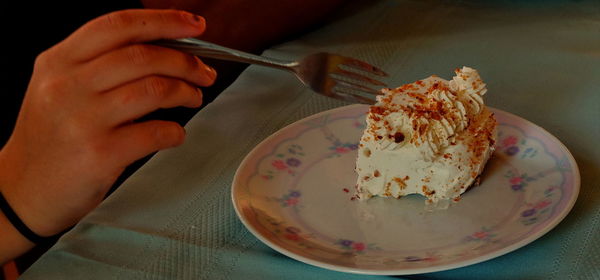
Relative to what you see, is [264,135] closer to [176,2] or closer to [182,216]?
[182,216]

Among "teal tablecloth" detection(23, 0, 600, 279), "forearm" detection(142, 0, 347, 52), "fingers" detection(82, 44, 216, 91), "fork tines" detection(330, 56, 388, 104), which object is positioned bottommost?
"teal tablecloth" detection(23, 0, 600, 279)

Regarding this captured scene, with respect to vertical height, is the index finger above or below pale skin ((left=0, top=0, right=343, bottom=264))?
above

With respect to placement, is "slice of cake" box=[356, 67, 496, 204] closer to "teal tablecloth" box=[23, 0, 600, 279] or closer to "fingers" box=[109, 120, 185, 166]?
"teal tablecloth" box=[23, 0, 600, 279]

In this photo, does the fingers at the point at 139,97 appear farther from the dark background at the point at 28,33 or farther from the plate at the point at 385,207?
the dark background at the point at 28,33

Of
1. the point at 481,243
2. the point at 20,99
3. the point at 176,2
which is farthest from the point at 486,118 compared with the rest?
the point at 20,99

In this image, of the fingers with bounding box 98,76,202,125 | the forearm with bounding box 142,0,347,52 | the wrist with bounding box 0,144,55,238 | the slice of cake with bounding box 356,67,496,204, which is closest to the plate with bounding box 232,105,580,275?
the slice of cake with bounding box 356,67,496,204

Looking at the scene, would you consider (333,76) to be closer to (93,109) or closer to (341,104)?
(341,104)

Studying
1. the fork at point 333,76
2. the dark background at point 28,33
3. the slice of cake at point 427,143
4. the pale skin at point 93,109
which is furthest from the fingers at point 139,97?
the dark background at point 28,33
